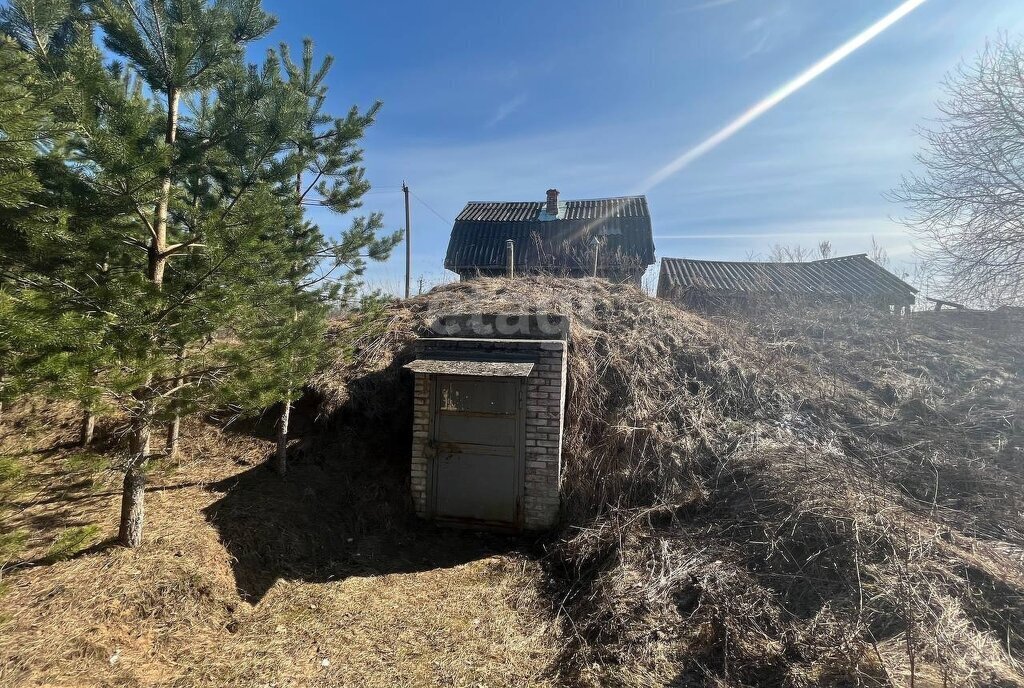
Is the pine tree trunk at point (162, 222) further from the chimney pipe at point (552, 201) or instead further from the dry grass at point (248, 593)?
the chimney pipe at point (552, 201)

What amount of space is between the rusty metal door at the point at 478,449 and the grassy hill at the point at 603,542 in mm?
361

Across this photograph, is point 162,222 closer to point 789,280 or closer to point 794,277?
point 789,280

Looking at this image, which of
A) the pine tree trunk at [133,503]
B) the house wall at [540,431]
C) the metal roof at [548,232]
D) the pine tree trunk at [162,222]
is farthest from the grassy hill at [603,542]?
the metal roof at [548,232]

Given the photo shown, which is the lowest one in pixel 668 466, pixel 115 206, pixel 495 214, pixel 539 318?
pixel 668 466

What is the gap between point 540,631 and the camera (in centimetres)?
368

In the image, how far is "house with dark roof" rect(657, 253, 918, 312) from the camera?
37.0 ft

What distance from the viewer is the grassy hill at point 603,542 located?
3.06 m

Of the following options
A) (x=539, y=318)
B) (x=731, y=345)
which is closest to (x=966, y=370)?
(x=731, y=345)

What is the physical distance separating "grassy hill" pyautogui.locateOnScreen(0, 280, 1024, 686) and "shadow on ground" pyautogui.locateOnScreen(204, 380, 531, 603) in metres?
0.03

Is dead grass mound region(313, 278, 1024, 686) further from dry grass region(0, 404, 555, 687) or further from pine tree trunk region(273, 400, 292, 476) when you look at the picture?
dry grass region(0, 404, 555, 687)

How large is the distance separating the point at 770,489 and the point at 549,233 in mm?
12472

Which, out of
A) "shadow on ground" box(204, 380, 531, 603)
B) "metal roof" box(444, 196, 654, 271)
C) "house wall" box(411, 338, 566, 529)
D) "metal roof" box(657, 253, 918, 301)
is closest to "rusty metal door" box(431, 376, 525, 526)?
"house wall" box(411, 338, 566, 529)

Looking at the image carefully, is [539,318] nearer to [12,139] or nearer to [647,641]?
[647,641]

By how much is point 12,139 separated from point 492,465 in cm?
457
